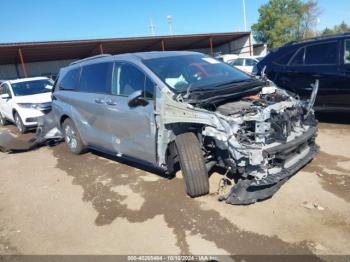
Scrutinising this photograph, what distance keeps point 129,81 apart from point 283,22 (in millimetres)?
57126

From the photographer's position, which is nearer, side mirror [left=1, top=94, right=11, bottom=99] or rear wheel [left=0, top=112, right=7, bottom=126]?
side mirror [left=1, top=94, right=11, bottom=99]

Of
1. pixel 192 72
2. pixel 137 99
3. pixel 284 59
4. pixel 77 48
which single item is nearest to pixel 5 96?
pixel 137 99

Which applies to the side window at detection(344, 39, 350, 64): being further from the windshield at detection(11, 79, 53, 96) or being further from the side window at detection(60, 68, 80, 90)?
the windshield at detection(11, 79, 53, 96)

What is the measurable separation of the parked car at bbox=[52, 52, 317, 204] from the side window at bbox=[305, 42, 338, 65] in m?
2.50

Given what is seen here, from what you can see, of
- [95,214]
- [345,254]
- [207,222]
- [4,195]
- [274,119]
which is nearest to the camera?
[345,254]

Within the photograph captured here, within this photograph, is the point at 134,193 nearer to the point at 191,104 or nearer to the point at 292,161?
the point at 191,104

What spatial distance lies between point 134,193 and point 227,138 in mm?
1722

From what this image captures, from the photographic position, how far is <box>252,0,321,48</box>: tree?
56094 mm

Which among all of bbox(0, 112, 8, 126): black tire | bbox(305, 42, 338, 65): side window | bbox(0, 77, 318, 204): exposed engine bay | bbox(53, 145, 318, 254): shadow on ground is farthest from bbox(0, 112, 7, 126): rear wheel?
bbox(305, 42, 338, 65): side window

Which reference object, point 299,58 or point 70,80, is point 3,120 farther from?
point 299,58

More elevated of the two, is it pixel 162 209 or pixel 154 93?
pixel 154 93

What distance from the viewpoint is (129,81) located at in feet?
16.3

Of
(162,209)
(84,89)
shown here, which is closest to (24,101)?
(84,89)

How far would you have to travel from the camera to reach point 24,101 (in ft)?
31.4
